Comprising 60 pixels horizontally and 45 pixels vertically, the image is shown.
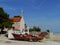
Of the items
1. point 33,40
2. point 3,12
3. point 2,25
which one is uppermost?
point 3,12

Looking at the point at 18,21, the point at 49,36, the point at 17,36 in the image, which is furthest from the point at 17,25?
the point at 17,36

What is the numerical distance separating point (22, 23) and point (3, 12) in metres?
26.4

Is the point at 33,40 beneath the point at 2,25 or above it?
beneath

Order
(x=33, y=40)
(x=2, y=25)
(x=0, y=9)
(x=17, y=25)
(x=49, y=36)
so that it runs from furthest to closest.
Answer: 1. (x=17, y=25)
2. (x=0, y=9)
3. (x=2, y=25)
4. (x=49, y=36)
5. (x=33, y=40)

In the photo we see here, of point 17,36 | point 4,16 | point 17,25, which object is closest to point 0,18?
point 4,16

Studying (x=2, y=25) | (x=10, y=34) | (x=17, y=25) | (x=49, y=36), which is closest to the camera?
(x=10, y=34)

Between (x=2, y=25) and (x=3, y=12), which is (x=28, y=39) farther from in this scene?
(x=3, y=12)

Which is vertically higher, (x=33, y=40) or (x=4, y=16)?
(x=4, y=16)

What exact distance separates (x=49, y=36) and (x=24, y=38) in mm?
11954

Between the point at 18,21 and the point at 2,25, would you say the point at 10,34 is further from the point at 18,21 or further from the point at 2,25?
the point at 18,21

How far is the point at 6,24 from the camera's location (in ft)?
177

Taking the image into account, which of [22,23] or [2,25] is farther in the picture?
[22,23]

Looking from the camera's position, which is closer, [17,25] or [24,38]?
[24,38]

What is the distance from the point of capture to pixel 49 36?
49125 mm
